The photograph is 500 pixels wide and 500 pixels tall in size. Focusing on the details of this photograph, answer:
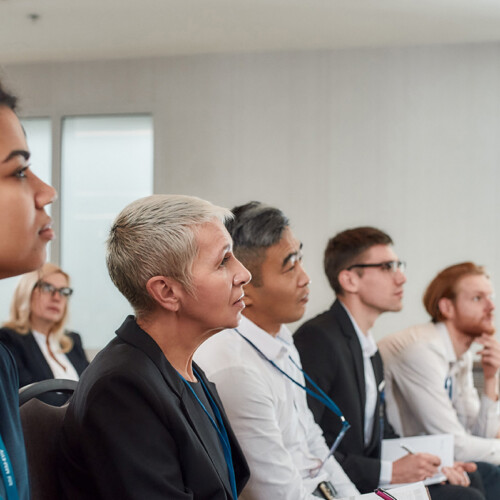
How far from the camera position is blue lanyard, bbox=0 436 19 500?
0.93 metres

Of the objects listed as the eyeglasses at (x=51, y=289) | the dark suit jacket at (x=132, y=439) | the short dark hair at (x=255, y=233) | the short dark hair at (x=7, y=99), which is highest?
the short dark hair at (x=7, y=99)

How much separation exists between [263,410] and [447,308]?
5.85ft

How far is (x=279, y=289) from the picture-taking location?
2.02 metres

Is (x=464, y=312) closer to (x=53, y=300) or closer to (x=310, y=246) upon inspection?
(x=53, y=300)

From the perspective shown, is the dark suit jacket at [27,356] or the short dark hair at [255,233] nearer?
the short dark hair at [255,233]

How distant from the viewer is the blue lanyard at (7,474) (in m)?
0.93

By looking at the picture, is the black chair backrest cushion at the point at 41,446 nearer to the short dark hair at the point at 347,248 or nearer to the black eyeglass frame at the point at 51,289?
the short dark hair at the point at 347,248

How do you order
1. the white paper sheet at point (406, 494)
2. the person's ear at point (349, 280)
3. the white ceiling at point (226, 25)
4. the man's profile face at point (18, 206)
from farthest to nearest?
the white ceiling at point (226, 25) → the person's ear at point (349, 280) → the white paper sheet at point (406, 494) → the man's profile face at point (18, 206)

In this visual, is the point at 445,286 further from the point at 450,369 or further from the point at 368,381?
the point at 368,381

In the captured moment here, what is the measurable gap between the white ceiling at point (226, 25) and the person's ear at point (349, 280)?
2698 millimetres

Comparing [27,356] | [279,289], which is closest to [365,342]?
[279,289]

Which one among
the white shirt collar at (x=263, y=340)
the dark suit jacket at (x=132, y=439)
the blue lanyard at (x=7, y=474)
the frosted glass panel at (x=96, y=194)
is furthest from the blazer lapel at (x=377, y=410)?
the frosted glass panel at (x=96, y=194)

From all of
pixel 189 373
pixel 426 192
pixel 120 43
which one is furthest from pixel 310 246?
pixel 189 373

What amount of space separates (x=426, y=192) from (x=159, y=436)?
4.89 meters
